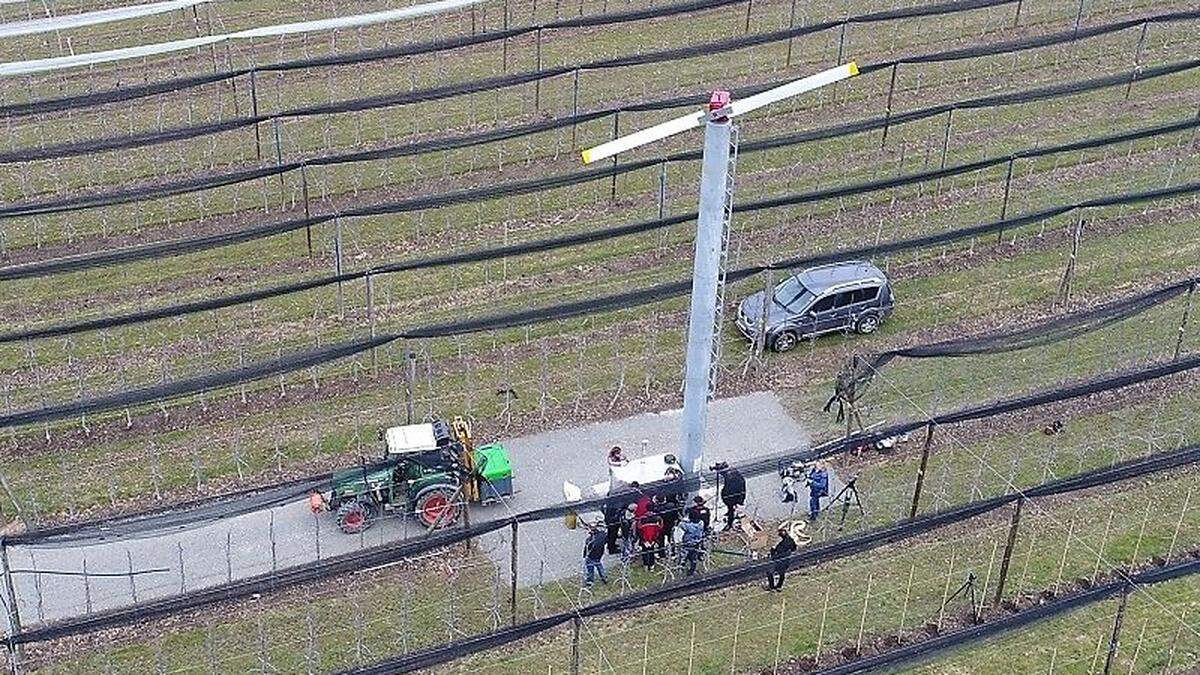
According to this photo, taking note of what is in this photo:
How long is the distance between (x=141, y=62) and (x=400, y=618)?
28.1 m

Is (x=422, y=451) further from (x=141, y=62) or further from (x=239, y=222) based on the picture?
A: (x=141, y=62)

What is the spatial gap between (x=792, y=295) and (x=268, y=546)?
12382 millimetres

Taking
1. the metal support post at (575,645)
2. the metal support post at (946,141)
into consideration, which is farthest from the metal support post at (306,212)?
the metal support post at (946,141)

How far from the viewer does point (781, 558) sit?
24203mm

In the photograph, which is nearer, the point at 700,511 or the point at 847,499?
the point at 700,511

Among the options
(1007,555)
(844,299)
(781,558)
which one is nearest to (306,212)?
(844,299)

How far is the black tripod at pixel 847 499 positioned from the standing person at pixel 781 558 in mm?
1563

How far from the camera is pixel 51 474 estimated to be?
27984mm

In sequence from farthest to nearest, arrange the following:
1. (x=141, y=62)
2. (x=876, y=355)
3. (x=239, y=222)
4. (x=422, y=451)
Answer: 1. (x=141, y=62)
2. (x=239, y=222)
3. (x=876, y=355)
4. (x=422, y=451)

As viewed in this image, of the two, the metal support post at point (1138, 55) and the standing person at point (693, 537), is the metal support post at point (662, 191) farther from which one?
the metal support post at point (1138, 55)

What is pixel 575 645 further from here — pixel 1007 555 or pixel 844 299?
pixel 844 299

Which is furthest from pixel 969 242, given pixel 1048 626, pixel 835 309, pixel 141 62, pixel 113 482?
pixel 141 62

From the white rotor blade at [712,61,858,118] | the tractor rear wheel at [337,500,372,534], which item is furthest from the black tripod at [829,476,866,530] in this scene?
the tractor rear wheel at [337,500,372,534]

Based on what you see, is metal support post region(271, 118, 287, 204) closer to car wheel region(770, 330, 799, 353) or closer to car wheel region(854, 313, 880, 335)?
car wheel region(770, 330, 799, 353)
